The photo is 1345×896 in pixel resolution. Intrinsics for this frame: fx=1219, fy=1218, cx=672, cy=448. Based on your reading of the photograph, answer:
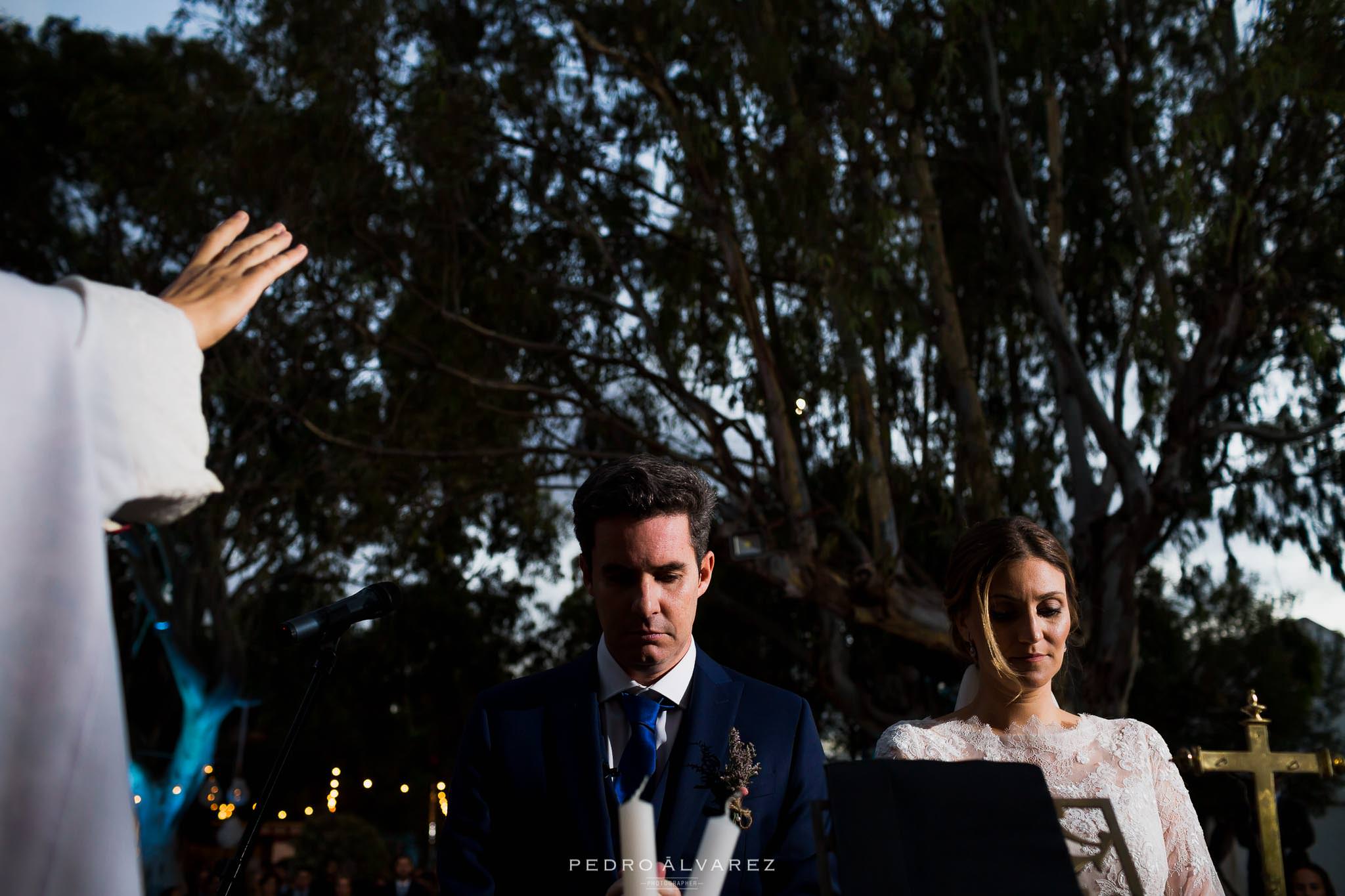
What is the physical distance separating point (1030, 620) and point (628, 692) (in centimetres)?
104

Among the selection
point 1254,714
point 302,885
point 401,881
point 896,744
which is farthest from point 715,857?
point 302,885

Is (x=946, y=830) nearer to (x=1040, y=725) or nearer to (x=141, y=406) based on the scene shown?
(x=141, y=406)

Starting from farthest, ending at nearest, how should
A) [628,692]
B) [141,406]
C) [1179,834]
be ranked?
[1179,834]
[628,692]
[141,406]

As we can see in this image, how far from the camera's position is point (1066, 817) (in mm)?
2930

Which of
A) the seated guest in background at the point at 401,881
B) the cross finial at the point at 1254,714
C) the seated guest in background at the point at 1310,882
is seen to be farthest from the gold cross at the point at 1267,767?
the seated guest in background at the point at 401,881

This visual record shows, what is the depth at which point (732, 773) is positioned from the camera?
2.38 m

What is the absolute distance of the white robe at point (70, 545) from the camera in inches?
45.3

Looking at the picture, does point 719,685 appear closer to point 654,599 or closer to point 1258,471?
point 654,599

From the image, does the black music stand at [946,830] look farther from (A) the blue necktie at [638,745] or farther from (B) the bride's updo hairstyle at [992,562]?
(B) the bride's updo hairstyle at [992,562]

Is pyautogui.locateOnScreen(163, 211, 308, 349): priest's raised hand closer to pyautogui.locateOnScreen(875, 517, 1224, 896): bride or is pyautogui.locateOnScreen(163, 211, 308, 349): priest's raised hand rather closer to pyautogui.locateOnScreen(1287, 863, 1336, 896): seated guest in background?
pyautogui.locateOnScreen(875, 517, 1224, 896): bride

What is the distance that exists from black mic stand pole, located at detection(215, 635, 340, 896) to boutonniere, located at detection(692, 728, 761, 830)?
39.7 inches

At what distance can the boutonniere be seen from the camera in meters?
2.35

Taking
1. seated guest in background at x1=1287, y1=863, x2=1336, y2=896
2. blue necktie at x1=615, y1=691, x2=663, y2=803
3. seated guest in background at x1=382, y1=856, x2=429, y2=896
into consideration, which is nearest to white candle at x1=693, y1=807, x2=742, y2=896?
blue necktie at x1=615, y1=691, x2=663, y2=803

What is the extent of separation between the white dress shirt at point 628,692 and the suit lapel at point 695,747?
0.10 ft
